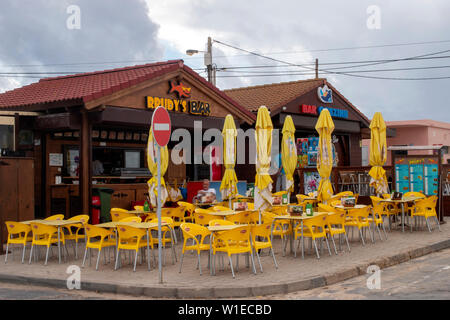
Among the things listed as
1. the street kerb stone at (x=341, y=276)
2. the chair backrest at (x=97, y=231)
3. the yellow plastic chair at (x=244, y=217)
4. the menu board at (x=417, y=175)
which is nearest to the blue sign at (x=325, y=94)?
the menu board at (x=417, y=175)

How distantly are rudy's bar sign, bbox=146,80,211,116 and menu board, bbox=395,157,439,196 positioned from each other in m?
6.46

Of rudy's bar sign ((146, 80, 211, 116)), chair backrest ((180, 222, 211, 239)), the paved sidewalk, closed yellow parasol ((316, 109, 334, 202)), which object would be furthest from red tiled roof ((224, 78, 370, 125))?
chair backrest ((180, 222, 211, 239))

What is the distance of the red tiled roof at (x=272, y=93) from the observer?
22391 millimetres

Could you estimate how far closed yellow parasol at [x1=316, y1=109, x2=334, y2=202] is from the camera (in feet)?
43.7

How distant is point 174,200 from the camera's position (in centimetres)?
1571

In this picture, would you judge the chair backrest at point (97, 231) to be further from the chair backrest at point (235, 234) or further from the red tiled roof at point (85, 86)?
the red tiled roof at point (85, 86)

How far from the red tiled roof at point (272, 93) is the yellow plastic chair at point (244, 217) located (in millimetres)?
10514

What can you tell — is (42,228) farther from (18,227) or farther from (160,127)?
(160,127)

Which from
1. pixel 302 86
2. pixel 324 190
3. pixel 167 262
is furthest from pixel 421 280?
pixel 302 86

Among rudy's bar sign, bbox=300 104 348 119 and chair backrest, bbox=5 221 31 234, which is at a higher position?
rudy's bar sign, bbox=300 104 348 119

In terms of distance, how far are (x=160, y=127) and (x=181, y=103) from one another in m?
7.64

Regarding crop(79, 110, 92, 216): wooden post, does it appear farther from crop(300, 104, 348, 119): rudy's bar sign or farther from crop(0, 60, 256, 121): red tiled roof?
crop(300, 104, 348, 119): rudy's bar sign

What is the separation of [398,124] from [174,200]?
2800 cm
